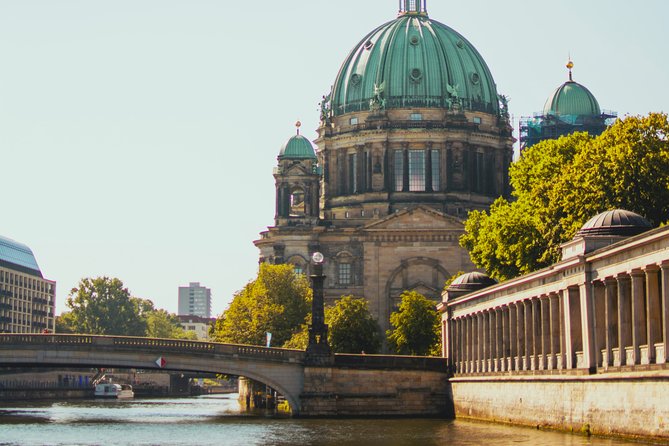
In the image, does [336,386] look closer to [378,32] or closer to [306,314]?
[306,314]

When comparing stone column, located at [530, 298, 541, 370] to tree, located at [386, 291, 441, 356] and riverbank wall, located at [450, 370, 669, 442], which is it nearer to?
riverbank wall, located at [450, 370, 669, 442]

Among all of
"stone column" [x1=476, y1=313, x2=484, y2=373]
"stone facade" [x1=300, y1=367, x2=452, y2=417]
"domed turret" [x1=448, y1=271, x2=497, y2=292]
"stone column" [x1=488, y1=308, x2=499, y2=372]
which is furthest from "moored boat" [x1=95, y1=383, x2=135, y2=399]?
"stone column" [x1=488, y1=308, x2=499, y2=372]

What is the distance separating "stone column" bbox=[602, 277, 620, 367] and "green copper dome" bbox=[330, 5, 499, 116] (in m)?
90.5

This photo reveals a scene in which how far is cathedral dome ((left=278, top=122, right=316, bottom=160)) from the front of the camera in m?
152

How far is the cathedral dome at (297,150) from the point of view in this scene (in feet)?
499

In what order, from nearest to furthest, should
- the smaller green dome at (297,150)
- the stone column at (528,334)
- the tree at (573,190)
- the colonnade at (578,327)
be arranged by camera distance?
1. the colonnade at (578,327)
2. the stone column at (528,334)
3. the tree at (573,190)
4. the smaller green dome at (297,150)

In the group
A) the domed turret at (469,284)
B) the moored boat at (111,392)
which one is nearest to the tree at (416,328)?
the domed turret at (469,284)

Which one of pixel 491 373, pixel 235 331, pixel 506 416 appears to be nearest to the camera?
pixel 506 416

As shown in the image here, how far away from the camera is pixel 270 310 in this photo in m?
130

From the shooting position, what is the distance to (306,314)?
437ft

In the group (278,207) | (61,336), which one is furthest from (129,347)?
(278,207)

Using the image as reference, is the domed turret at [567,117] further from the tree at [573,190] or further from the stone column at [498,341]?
the stone column at [498,341]

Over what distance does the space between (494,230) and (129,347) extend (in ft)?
81.5

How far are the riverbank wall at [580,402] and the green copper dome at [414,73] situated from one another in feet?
226
